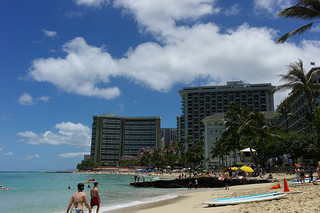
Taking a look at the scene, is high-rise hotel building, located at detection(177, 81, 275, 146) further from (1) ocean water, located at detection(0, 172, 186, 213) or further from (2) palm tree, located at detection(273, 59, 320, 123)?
(2) palm tree, located at detection(273, 59, 320, 123)

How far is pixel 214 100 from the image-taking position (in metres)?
132

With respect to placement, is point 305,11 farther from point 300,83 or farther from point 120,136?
point 120,136

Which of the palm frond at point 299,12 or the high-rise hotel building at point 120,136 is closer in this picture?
the palm frond at point 299,12

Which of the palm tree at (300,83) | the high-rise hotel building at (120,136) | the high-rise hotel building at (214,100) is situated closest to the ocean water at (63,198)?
the palm tree at (300,83)

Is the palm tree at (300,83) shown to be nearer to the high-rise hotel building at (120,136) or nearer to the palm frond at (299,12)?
the palm frond at (299,12)

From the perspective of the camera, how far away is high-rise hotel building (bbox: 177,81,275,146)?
12756 centimetres

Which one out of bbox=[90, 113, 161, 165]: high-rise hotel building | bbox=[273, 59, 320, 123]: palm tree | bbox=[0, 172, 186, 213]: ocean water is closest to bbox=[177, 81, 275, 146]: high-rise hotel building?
bbox=[90, 113, 161, 165]: high-rise hotel building

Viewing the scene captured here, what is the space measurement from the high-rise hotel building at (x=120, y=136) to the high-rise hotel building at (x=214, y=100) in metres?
62.5

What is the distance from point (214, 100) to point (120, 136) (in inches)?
3441

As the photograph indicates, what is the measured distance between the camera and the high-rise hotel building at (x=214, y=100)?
12756cm

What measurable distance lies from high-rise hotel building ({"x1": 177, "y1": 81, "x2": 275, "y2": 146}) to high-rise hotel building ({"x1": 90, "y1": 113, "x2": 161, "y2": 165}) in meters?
62.5

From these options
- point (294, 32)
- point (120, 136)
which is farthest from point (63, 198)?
point (120, 136)

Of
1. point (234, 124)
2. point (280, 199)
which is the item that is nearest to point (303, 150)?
point (234, 124)

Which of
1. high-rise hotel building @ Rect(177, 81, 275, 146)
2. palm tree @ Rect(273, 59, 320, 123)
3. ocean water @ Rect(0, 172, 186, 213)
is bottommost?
ocean water @ Rect(0, 172, 186, 213)
